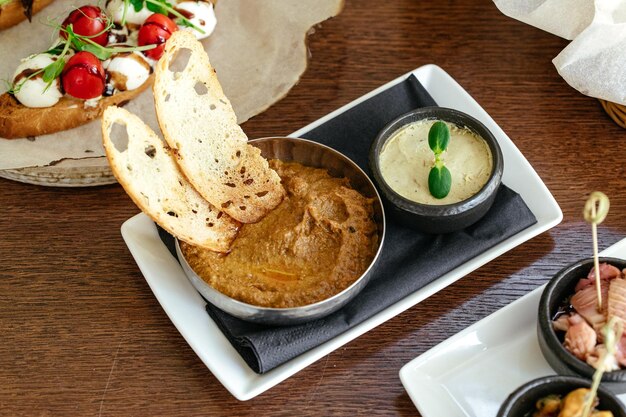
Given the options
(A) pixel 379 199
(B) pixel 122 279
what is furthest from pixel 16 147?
(A) pixel 379 199

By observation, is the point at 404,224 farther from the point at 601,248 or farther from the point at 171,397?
the point at 171,397

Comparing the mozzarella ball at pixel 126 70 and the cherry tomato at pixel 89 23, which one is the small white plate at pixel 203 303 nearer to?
the mozzarella ball at pixel 126 70

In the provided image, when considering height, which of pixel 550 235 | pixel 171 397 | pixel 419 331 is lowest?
pixel 171 397

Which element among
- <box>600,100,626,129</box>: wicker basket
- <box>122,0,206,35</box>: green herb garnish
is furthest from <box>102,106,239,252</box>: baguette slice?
<box>600,100,626,129</box>: wicker basket

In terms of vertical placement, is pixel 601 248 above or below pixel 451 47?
below

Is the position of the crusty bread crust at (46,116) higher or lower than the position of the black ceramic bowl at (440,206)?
lower

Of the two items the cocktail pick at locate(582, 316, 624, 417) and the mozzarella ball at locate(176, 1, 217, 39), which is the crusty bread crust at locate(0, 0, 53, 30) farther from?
the cocktail pick at locate(582, 316, 624, 417)

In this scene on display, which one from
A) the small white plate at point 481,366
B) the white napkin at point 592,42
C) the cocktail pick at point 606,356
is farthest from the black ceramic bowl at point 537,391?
the white napkin at point 592,42
